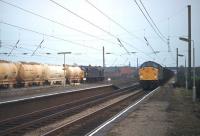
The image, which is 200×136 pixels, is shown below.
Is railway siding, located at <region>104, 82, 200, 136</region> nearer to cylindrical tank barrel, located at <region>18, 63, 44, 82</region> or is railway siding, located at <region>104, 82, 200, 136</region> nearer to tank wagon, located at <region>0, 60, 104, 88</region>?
tank wagon, located at <region>0, 60, 104, 88</region>

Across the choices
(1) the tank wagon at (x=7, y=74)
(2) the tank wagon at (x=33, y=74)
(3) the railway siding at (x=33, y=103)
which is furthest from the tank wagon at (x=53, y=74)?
(3) the railway siding at (x=33, y=103)

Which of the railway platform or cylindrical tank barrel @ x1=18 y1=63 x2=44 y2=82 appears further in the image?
cylindrical tank barrel @ x1=18 y1=63 x2=44 y2=82

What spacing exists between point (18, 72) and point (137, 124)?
27.8m

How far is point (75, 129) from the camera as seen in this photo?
16156 mm

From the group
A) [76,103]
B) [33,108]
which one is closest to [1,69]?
[76,103]

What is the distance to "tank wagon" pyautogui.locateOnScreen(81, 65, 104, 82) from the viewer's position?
69375 millimetres

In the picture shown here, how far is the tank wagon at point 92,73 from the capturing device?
228ft

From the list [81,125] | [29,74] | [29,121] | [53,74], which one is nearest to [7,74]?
[29,74]

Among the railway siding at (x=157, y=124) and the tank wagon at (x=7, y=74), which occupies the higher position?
the tank wagon at (x=7, y=74)

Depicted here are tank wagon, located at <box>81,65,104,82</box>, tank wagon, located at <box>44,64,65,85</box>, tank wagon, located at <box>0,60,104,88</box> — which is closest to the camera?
tank wagon, located at <box>0,60,104,88</box>

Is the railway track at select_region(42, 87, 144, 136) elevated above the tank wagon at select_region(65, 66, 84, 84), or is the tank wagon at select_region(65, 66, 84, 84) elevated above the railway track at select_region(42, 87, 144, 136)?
the tank wagon at select_region(65, 66, 84, 84)

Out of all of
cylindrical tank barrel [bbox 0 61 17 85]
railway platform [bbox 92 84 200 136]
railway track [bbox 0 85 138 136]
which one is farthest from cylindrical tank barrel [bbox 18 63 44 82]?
railway platform [bbox 92 84 200 136]

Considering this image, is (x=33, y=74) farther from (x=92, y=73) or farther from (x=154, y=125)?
(x=154, y=125)

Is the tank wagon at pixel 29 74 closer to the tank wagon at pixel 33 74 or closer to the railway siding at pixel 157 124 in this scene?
the tank wagon at pixel 33 74
